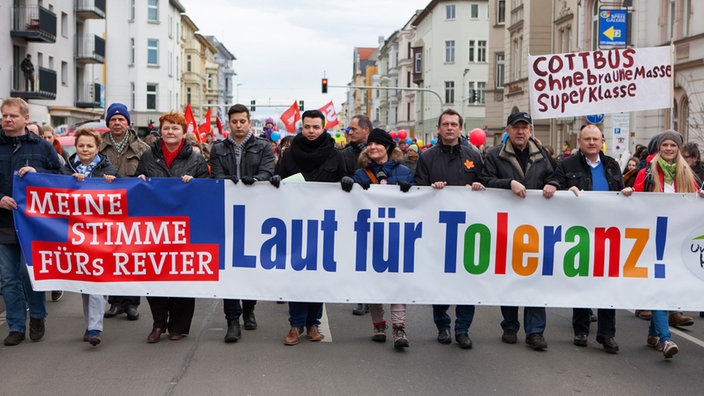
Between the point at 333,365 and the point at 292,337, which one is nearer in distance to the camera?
the point at 333,365

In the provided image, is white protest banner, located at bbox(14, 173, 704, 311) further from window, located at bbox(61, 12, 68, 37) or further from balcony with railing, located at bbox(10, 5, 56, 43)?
window, located at bbox(61, 12, 68, 37)

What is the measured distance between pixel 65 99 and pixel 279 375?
139ft

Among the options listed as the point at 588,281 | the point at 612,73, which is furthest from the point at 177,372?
the point at 612,73

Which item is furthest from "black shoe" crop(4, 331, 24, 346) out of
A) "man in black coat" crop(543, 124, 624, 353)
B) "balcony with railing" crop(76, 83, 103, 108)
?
"balcony with railing" crop(76, 83, 103, 108)

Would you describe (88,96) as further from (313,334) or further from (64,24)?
(313,334)

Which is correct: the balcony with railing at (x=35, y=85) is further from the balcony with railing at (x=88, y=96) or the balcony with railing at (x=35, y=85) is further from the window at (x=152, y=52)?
the window at (x=152, y=52)

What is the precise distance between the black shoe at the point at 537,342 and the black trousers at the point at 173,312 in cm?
296

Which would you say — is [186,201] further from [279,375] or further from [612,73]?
[612,73]

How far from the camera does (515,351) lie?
26.1 ft

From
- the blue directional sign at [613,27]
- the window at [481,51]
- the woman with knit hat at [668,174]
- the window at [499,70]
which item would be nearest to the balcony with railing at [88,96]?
the window at [499,70]

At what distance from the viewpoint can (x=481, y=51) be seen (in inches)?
3194

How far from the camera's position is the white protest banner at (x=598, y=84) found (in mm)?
9992

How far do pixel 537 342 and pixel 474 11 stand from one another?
74.5 meters

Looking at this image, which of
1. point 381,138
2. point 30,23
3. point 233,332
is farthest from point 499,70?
point 233,332
